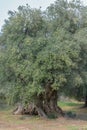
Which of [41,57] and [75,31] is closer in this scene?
[41,57]

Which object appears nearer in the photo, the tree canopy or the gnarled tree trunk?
the tree canopy

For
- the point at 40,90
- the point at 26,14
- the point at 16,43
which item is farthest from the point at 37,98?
the point at 26,14

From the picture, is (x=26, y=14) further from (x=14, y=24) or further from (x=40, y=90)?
(x=40, y=90)

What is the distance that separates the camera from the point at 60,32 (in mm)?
24266

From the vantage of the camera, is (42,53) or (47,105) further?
(47,105)

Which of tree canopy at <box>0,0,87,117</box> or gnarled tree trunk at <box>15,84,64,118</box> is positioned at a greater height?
tree canopy at <box>0,0,87,117</box>

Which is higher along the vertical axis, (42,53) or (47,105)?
(42,53)

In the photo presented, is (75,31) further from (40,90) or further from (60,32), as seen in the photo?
(40,90)

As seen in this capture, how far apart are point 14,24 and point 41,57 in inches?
129

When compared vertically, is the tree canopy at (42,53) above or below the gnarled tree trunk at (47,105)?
above

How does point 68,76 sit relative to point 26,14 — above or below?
below

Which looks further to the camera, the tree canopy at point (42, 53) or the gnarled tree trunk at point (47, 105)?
the gnarled tree trunk at point (47, 105)

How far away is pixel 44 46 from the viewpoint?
24219 mm

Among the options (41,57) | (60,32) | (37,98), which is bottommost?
(37,98)
